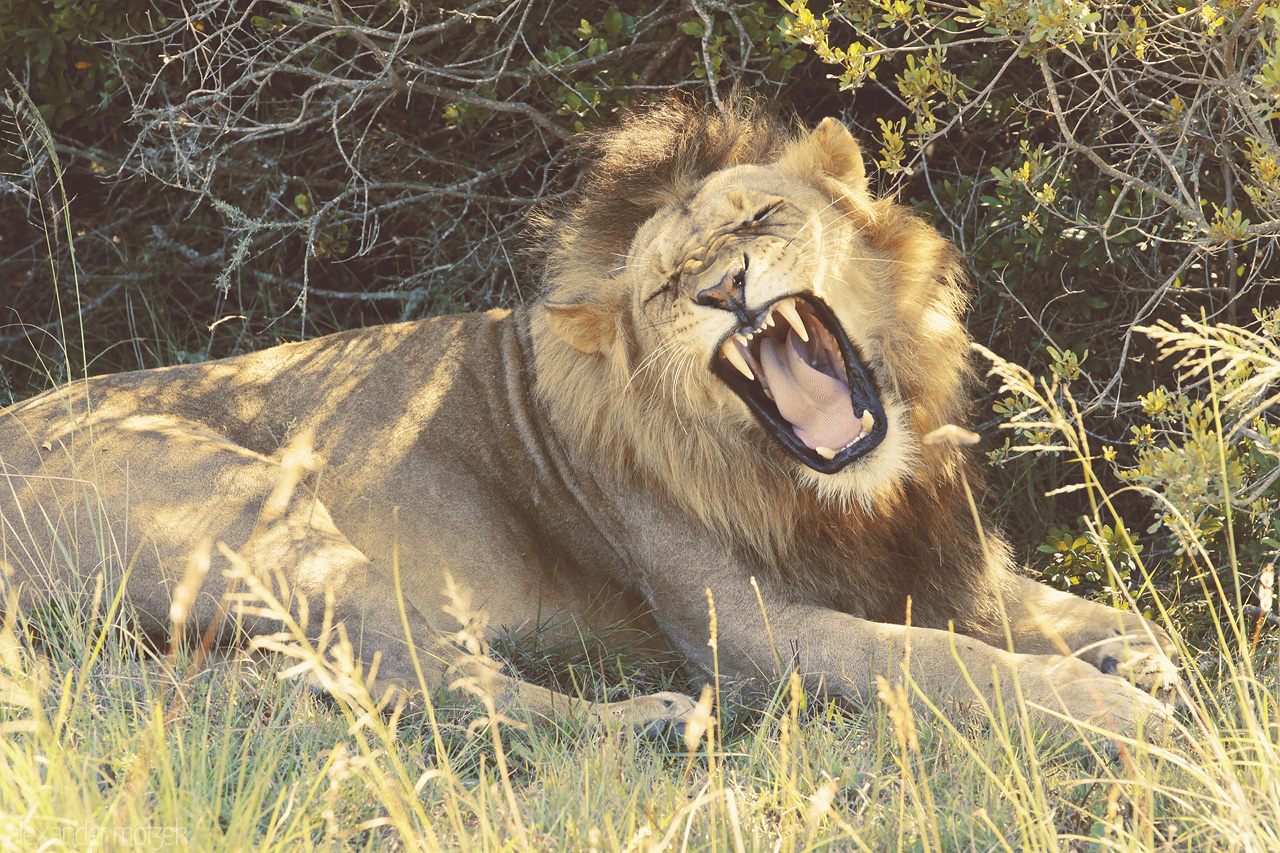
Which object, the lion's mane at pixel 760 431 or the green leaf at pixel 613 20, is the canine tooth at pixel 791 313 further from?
the green leaf at pixel 613 20

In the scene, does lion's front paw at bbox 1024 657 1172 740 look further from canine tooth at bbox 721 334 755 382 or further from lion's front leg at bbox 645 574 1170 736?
canine tooth at bbox 721 334 755 382

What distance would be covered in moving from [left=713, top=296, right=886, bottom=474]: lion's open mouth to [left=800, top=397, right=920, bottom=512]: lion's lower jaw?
0.11 ft

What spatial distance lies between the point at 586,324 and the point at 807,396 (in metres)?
0.64

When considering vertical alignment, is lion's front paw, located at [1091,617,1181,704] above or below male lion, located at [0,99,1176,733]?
below

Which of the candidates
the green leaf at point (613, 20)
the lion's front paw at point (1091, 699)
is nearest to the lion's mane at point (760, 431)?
the lion's front paw at point (1091, 699)

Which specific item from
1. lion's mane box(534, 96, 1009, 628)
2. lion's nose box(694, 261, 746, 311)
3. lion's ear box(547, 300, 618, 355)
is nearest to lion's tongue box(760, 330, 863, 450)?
lion's mane box(534, 96, 1009, 628)

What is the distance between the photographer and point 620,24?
14.0 feet

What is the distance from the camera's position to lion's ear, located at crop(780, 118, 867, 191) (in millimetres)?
3271

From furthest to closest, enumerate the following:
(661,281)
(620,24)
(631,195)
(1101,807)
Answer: (620,24)
(631,195)
(661,281)
(1101,807)

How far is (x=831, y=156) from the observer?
10.8 feet

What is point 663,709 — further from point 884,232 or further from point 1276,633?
point 1276,633

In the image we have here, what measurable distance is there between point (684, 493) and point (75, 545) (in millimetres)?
1598

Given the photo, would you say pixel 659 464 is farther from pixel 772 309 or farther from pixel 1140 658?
pixel 1140 658

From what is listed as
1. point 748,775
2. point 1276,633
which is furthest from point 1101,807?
point 1276,633
